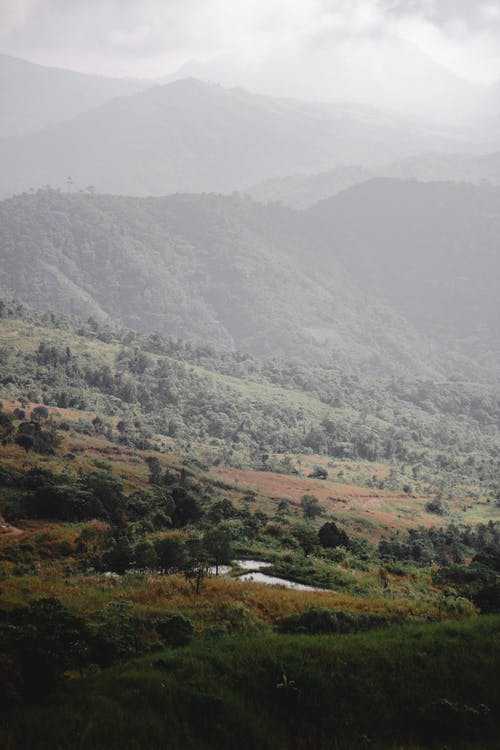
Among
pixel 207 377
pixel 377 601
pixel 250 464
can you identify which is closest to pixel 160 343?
pixel 207 377

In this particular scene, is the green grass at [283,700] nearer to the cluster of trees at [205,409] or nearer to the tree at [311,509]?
the tree at [311,509]

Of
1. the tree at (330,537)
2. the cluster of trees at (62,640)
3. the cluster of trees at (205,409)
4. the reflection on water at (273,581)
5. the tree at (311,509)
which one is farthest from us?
the cluster of trees at (205,409)

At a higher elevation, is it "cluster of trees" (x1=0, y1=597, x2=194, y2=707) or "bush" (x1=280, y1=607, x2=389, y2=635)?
"cluster of trees" (x1=0, y1=597, x2=194, y2=707)

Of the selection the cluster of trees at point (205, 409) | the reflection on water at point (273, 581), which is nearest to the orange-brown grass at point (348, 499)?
the cluster of trees at point (205, 409)

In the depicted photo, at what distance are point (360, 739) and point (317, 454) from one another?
13078cm

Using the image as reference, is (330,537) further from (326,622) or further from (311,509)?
(311,509)

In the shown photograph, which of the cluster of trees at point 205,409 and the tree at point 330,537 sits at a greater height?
the tree at point 330,537

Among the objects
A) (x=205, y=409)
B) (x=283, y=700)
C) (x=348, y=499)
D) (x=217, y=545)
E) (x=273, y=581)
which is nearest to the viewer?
(x=283, y=700)

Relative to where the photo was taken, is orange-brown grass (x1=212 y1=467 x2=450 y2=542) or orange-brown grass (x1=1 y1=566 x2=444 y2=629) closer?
orange-brown grass (x1=1 y1=566 x2=444 y2=629)

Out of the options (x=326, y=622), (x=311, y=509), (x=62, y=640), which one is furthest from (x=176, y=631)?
(x=311, y=509)

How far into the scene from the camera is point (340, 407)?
644ft

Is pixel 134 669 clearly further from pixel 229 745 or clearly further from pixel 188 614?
pixel 188 614

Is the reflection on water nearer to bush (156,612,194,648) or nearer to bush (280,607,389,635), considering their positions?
bush (280,607,389,635)

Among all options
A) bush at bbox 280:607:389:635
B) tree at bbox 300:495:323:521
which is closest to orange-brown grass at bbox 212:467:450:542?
tree at bbox 300:495:323:521
